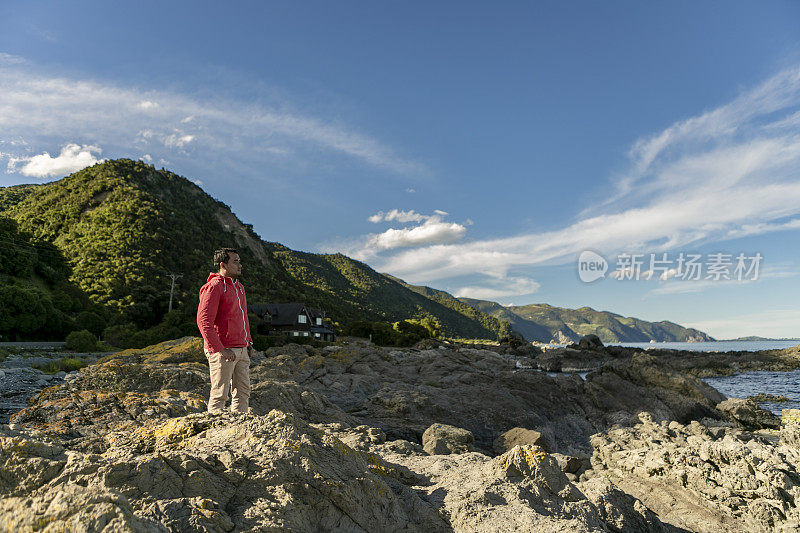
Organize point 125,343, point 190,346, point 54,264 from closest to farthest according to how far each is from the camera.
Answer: point 190,346 < point 125,343 < point 54,264

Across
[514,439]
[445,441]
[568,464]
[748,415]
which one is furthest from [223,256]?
[748,415]

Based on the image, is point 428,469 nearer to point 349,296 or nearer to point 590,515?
point 590,515

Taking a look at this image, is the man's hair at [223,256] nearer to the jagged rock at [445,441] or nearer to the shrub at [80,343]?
the jagged rock at [445,441]

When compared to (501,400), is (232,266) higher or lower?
higher

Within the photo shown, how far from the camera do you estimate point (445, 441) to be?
7.03m

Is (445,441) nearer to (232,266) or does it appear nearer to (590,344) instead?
(232,266)

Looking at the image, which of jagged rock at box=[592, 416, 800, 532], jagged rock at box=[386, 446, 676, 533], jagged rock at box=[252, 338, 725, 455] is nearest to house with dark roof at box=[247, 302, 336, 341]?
jagged rock at box=[252, 338, 725, 455]

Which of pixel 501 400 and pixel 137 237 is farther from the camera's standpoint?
pixel 137 237

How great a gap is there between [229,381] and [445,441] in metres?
3.85

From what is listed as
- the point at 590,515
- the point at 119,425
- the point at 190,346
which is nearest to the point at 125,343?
the point at 190,346

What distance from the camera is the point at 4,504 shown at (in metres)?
2.01

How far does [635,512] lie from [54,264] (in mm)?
53379

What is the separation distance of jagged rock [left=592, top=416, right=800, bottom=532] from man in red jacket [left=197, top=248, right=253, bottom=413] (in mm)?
6033

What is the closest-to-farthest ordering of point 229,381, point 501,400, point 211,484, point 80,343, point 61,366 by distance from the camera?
point 211,484 < point 229,381 < point 61,366 < point 501,400 < point 80,343
